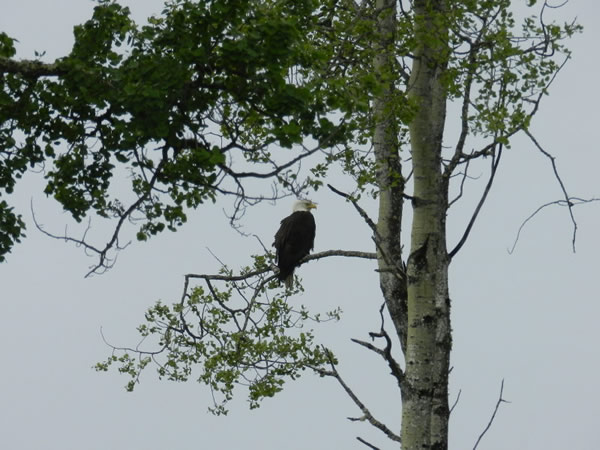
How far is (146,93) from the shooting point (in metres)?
9.00

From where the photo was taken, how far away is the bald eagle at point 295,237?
1716 centimetres

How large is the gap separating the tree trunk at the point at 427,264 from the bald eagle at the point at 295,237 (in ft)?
16.0

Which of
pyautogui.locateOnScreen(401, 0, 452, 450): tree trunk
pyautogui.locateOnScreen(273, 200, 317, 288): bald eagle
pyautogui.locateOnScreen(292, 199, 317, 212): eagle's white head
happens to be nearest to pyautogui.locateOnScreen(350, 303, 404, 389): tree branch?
pyautogui.locateOnScreen(401, 0, 452, 450): tree trunk

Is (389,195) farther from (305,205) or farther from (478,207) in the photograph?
(305,205)

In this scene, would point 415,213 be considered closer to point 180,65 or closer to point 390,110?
point 390,110

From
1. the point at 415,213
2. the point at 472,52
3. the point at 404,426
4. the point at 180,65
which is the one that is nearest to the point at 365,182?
the point at 415,213

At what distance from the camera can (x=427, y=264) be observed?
11164 millimetres

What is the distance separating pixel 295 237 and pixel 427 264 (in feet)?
25.6

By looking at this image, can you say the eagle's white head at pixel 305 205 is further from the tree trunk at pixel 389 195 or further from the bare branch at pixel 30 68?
the bare branch at pixel 30 68

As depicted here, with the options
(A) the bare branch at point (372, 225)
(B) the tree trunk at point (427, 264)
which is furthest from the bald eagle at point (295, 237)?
(B) the tree trunk at point (427, 264)

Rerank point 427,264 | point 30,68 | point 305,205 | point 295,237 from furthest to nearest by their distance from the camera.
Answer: point 305,205 < point 295,237 < point 427,264 < point 30,68

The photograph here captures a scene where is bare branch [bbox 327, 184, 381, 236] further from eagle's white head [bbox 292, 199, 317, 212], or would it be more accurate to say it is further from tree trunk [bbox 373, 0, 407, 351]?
eagle's white head [bbox 292, 199, 317, 212]

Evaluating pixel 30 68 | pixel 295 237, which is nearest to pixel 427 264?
pixel 30 68

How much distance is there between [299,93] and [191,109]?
1.06 meters
